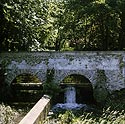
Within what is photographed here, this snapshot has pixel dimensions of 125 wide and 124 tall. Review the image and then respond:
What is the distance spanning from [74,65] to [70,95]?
1784mm

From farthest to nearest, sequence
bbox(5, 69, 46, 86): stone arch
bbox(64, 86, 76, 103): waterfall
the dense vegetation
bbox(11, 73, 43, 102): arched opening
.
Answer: the dense vegetation < bbox(11, 73, 43, 102): arched opening < bbox(5, 69, 46, 86): stone arch < bbox(64, 86, 76, 103): waterfall

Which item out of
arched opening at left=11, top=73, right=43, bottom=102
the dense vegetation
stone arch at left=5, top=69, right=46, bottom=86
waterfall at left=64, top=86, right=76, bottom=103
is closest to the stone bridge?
stone arch at left=5, top=69, right=46, bottom=86

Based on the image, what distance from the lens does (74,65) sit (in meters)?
23.7

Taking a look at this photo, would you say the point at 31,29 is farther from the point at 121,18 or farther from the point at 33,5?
the point at 121,18

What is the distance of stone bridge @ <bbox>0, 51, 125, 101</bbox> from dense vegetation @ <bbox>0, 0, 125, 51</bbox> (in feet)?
6.25

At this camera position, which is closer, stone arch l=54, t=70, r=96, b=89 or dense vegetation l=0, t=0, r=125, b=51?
stone arch l=54, t=70, r=96, b=89

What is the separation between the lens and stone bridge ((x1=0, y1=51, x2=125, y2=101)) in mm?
23547

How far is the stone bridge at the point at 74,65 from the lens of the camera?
77.3ft

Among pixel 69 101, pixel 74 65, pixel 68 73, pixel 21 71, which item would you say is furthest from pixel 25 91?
pixel 74 65

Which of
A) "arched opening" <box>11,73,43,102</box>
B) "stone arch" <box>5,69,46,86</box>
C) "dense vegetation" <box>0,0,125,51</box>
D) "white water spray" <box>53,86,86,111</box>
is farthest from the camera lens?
"dense vegetation" <box>0,0,125,51</box>

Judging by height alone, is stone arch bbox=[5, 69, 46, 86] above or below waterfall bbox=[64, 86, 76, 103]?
above

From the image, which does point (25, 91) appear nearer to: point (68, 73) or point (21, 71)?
point (21, 71)

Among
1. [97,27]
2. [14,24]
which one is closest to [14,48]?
[14,24]

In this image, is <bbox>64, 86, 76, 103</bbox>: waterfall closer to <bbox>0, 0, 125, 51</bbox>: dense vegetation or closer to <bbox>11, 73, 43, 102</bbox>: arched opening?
<bbox>11, 73, 43, 102</bbox>: arched opening
